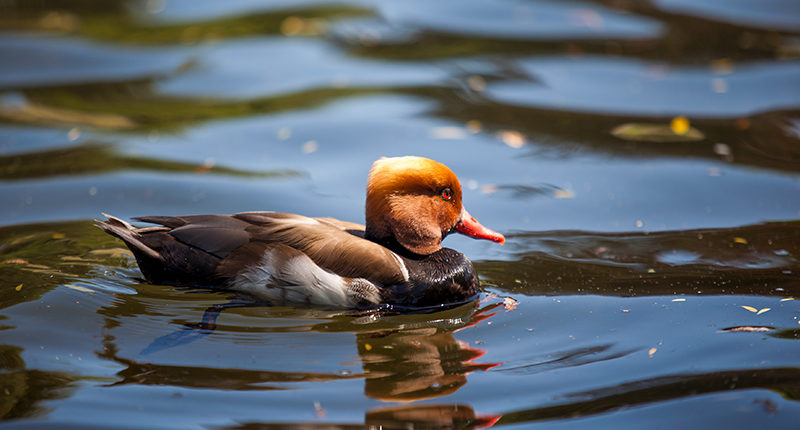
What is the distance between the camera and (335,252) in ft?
17.2

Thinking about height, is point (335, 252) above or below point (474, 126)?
below

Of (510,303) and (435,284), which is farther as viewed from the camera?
(510,303)

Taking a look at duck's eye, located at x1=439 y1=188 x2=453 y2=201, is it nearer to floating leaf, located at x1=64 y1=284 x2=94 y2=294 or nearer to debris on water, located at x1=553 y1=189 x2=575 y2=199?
debris on water, located at x1=553 y1=189 x2=575 y2=199

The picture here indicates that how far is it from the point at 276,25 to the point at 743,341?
9.74 metres

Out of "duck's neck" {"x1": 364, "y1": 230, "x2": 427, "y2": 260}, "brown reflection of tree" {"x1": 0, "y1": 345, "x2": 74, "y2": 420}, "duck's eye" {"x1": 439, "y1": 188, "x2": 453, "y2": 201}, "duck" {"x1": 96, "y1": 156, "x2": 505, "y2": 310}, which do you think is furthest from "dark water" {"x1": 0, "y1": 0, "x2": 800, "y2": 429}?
"duck's eye" {"x1": 439, "y1": 188, "x2": 453, "y2": 201}

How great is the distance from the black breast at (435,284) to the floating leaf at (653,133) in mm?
3972

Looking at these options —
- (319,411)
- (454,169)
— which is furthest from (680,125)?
(319,411)

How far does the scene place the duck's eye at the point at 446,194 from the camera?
5.55 m

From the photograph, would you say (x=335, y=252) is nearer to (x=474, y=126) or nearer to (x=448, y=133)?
(x=448, y=133)

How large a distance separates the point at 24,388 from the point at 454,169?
4707 mm

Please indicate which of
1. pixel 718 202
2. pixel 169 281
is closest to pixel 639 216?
pixel 718 202

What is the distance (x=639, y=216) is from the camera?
23.2 feet

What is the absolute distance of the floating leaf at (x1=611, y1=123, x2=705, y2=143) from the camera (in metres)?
8.72

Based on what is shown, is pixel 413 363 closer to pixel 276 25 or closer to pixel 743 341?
pixel 743 341
